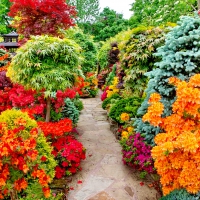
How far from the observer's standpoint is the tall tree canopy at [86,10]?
27.7m

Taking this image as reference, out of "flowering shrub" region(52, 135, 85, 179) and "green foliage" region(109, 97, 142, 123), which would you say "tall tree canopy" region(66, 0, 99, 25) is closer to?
"green foliage" region(109, 97, 142, 123)

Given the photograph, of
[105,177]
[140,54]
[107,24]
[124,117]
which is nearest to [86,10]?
[107,24]

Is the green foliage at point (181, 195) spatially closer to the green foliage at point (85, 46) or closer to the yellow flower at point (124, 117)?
the yellow flower at point (124, 117)

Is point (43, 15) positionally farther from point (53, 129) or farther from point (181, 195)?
point (181, 195)

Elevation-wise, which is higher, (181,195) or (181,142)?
(181,142)

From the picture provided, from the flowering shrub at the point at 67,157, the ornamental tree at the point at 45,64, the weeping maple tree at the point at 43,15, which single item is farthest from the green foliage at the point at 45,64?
the weeping maple tree at the point at 43,15

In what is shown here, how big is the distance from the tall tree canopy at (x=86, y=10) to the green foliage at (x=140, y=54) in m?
23.4

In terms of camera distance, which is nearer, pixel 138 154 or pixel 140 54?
pixel 138 154

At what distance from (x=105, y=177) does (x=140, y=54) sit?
3.16m

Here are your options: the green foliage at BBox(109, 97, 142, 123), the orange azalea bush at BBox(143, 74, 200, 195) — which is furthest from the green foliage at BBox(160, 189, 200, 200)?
the green foliage at BBox(109, 97, 142, 123)

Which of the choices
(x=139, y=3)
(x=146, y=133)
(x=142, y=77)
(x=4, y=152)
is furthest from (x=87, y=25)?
(x=4, y=152)

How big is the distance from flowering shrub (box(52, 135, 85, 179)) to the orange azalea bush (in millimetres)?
1701

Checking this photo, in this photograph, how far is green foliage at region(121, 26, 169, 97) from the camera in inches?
222

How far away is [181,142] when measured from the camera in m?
2.53
